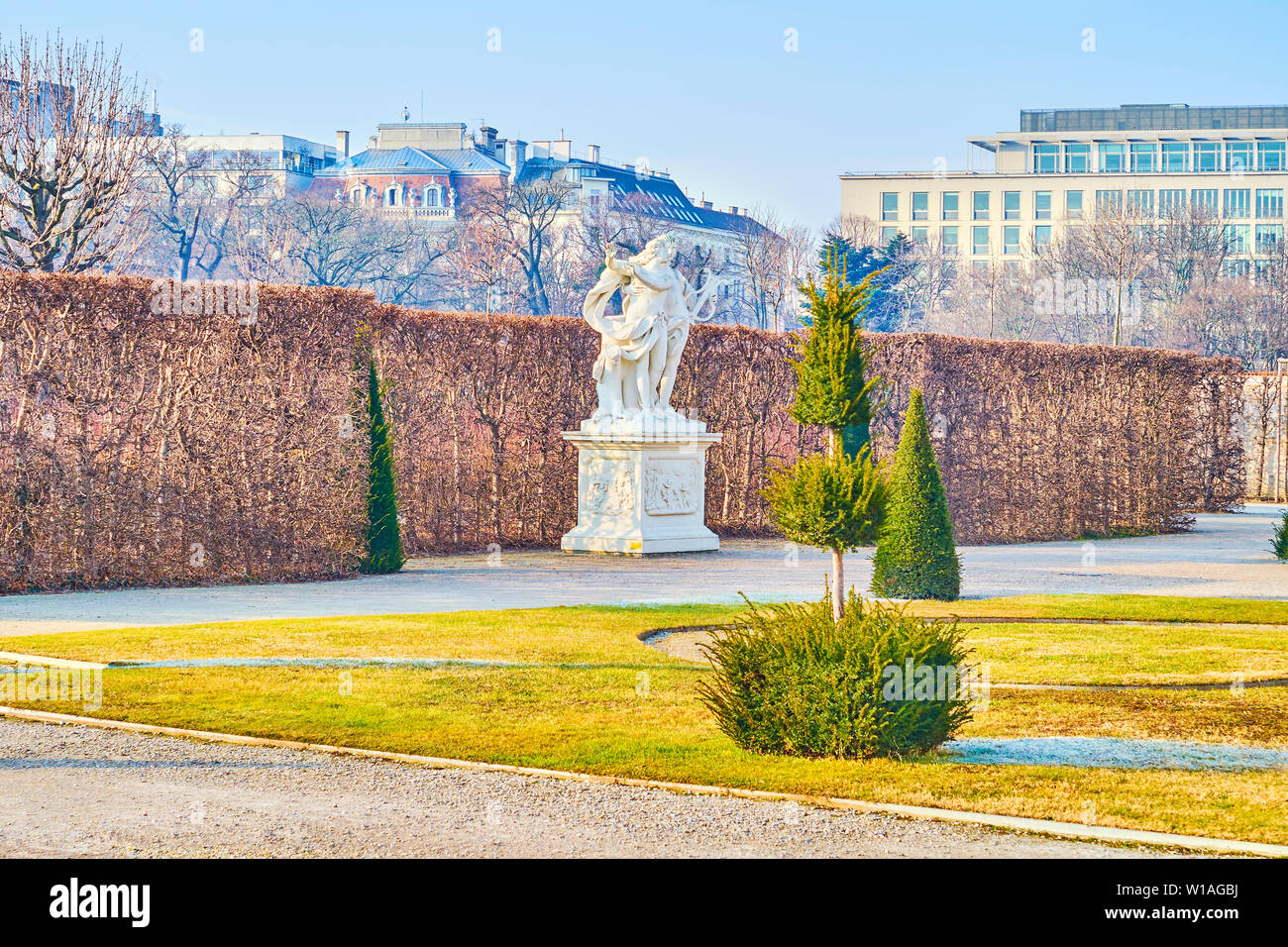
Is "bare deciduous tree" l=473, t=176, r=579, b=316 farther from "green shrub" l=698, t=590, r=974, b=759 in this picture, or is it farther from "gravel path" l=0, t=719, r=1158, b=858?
"gravel path" l=0, t=719, r=1158, b=858

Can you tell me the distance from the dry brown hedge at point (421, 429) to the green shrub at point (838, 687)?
6147 millimetres

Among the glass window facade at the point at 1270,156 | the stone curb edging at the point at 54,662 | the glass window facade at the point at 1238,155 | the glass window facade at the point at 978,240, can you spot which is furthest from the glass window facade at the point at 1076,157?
the stone curb edging at the point at 54,662

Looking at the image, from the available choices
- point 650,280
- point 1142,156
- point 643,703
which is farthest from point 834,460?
point 1142,156

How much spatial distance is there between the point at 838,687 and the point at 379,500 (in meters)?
11.2

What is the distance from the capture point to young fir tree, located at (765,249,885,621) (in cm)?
971

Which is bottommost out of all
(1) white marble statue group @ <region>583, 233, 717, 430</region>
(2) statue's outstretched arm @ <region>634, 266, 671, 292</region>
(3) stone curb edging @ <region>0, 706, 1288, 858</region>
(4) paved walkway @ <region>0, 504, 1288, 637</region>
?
(3) stone curb edging @ <region>0, 706, 1288, 858</region>

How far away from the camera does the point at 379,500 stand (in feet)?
61.0

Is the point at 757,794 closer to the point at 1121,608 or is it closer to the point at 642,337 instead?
the point at 1121,608

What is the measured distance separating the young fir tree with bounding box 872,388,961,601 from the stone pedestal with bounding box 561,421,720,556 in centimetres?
565

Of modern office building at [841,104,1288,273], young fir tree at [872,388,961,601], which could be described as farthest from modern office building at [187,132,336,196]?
young fir tree at [872,388,961,601]

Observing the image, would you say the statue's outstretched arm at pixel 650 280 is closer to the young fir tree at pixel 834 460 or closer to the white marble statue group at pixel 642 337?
the white marble statue group at pixel 642 337

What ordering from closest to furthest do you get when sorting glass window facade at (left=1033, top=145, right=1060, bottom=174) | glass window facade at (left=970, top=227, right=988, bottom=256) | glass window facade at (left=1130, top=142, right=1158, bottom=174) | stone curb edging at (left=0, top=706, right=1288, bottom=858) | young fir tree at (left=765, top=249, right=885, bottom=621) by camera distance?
stone curb edging at (left=0, top=706, right=1288, bottom=858), young fir tree at (left=765, top=249, right=885, bottom=621), glass window facade at (left=1130, top=142, right=1158, bottom=174), glass window facade at (left=970, top=227, right=988, bottom=256), glass window facade at (left=1033, top=145, right=1060, bottom=174)

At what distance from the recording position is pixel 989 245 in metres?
112
